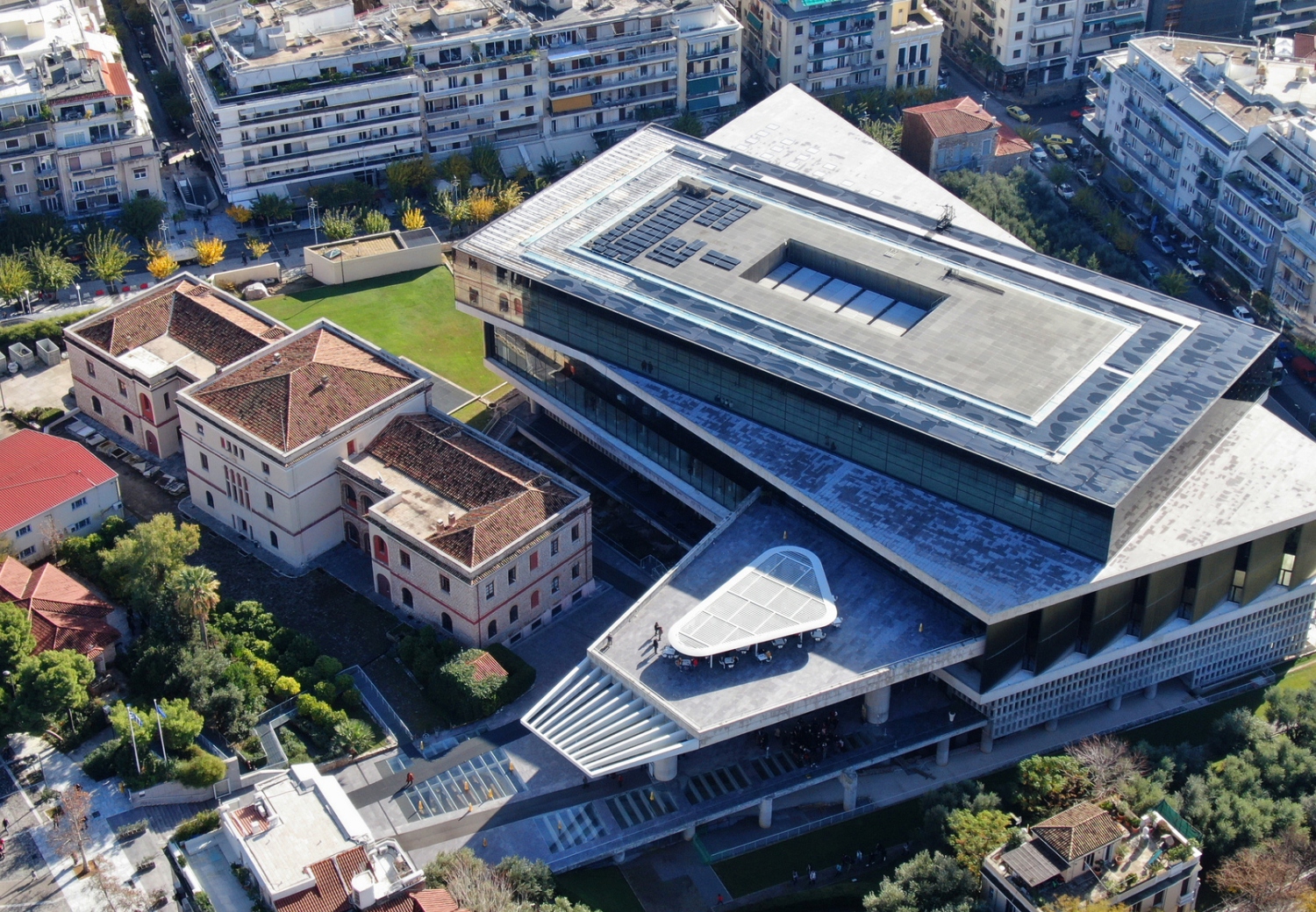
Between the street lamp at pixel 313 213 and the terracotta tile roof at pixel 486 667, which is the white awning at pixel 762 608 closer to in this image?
the terracotta tile roof at pixel 486 667

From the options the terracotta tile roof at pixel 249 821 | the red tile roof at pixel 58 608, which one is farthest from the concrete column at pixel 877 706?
the red tile roof at pixel 58 608

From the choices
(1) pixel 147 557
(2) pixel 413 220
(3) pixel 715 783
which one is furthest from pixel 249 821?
(2) pixel 413 220

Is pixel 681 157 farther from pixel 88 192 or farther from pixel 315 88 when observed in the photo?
A: pixel 88 192

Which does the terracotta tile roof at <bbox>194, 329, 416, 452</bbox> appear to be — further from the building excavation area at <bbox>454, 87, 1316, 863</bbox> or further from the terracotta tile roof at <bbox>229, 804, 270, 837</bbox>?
the terracotta tile roof at <bbox>229, 804, 270, 837</bbox>

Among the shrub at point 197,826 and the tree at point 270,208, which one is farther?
the tree at point 270,208

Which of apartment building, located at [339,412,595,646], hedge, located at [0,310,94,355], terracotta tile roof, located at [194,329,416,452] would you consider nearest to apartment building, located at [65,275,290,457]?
terracotta tile roof, located at [194,329,416,452]

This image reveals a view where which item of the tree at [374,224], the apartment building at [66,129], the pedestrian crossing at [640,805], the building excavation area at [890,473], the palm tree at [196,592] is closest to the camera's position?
the pedestrian crossing at [640,805]
